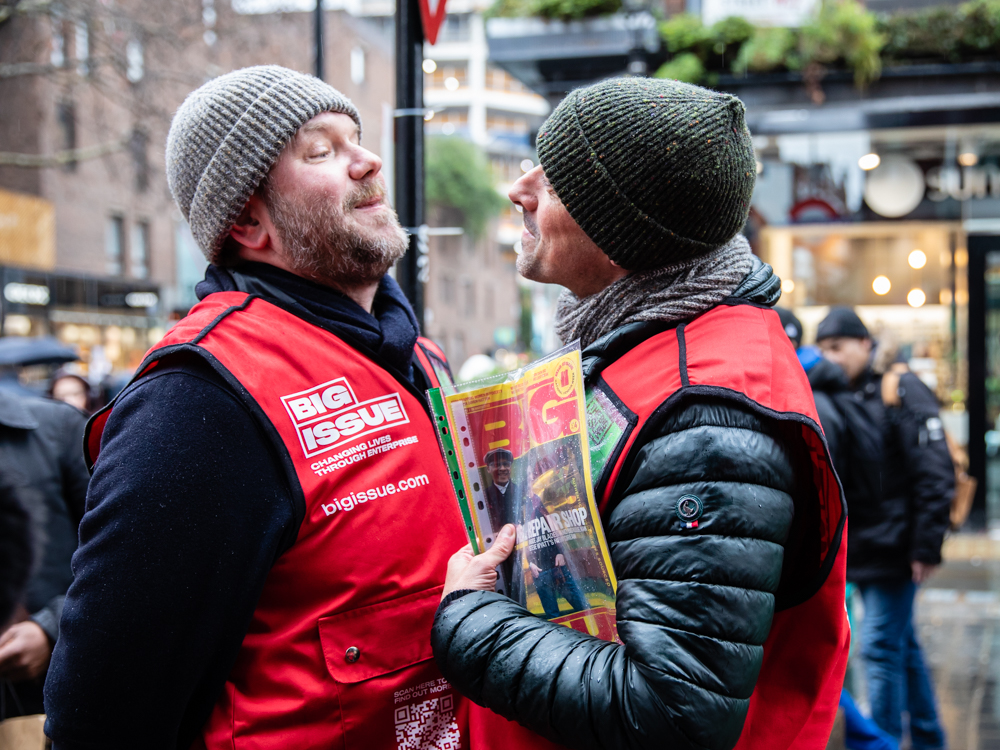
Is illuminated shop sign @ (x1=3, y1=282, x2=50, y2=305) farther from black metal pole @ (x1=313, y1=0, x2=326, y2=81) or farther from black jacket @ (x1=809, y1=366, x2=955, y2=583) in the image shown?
black jacket @ (x1=809, y1=366, x2=955, y2=583)

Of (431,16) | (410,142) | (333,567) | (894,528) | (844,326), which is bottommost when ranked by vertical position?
(894,528)

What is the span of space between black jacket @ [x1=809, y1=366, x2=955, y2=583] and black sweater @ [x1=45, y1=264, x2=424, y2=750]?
344 cm

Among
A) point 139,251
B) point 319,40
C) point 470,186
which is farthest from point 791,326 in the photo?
point 139,251

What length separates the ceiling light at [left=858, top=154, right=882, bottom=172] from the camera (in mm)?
9617

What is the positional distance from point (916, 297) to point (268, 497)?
981 centimetres

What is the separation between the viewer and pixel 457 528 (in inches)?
73.5

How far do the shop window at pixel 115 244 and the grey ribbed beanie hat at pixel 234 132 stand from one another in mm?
25957

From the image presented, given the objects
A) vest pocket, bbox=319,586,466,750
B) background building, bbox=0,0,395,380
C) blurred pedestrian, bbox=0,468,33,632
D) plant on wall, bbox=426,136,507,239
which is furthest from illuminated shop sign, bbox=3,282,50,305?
vest pocket, bbox=319,586,466,750

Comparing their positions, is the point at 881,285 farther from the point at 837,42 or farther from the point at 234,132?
the point at 234,132

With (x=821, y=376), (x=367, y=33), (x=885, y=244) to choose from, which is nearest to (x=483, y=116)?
(x=367, y=33)

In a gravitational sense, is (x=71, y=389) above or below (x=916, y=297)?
below

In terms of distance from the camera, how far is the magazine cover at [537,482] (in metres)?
1.41

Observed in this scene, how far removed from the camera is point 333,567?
167 centimetres

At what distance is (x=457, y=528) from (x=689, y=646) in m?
0.70
